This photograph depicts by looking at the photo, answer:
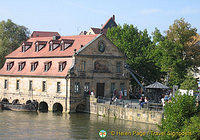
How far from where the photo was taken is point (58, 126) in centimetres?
4694

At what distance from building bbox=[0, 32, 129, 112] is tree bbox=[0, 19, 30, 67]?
13.9m

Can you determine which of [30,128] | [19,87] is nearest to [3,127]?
[30,128]

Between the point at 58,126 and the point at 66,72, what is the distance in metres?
12.6

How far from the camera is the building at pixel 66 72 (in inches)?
2292

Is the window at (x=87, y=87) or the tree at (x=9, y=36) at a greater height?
the tree at (x=9, y=36)

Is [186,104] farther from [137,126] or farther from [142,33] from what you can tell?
[142,33]

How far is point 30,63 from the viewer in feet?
213

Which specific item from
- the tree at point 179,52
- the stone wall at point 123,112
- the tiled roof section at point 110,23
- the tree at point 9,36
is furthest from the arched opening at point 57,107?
the tiled roof section at point 110,23

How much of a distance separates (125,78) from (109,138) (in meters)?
24.5

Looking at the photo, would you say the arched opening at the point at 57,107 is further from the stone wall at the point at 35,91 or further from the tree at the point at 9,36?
the tree at the point at 9,36

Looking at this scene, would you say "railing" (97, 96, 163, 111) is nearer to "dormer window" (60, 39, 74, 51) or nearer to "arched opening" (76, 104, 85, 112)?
"arched opening" (76, 104, 85, 112)

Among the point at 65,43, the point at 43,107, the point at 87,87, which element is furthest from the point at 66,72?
the point at 43,107

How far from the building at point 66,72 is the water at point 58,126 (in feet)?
12.9

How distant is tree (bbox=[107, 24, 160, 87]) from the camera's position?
68812mm
